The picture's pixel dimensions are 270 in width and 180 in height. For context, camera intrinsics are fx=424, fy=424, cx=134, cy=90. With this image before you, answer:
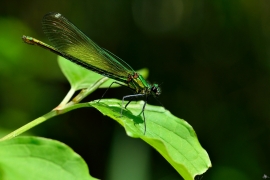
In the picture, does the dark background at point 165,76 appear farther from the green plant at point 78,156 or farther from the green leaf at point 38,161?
the green leaf at point 38,161

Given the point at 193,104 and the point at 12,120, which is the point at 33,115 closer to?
the point at 12,120

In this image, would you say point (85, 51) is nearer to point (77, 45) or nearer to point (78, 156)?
point (77, 45)

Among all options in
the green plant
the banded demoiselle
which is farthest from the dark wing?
the green plant

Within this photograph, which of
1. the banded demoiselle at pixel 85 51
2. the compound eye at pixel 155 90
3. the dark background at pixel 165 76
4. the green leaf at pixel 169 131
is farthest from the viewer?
the dark background at pixel 165 76

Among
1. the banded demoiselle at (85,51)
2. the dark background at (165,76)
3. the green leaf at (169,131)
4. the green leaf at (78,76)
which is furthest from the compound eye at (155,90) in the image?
the dark background at (165,76)

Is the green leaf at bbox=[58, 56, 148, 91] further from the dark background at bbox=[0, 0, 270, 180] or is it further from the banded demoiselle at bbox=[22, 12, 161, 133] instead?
the dark background at bbox=[0, 0, 270, 180]

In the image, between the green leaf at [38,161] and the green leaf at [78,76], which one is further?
the green leaf at [78,76]

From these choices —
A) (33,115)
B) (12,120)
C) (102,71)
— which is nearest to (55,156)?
(102,71)

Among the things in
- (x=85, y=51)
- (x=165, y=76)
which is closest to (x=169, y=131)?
(x=85, y=51)
